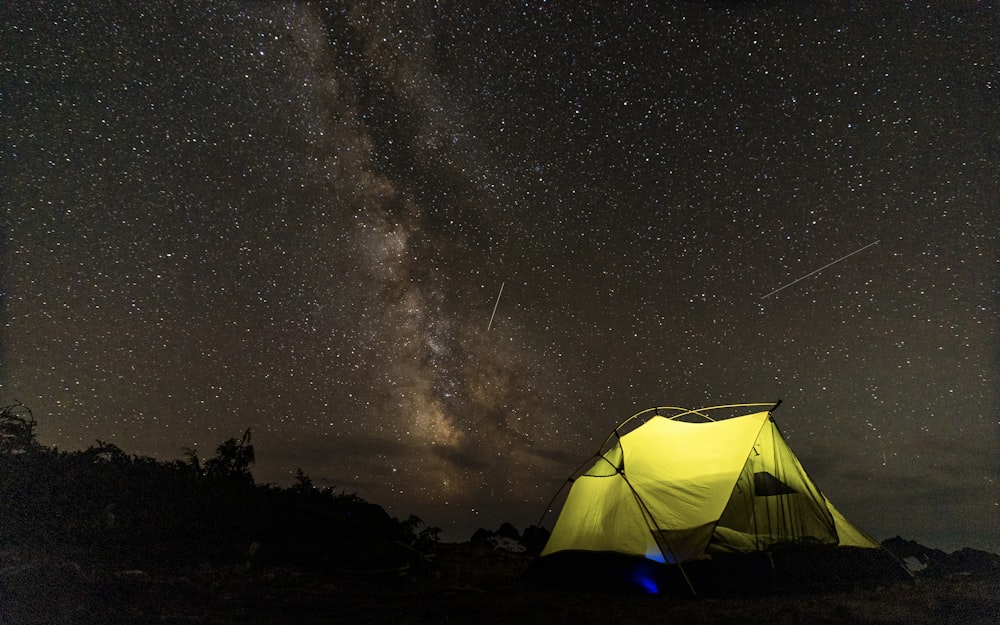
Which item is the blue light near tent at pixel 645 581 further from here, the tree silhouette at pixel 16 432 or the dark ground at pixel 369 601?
the tree silhouette at pixel 16 432

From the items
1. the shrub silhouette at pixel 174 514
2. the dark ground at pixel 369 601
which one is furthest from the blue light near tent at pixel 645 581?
the shrub silhouette at pixel 174 514

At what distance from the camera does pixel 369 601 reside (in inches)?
300

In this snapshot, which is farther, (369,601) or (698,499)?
(698,499)

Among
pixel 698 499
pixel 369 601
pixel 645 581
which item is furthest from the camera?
pixel 698 499

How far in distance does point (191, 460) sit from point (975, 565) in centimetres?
1357

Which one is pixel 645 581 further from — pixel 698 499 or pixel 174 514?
pixel 174 514

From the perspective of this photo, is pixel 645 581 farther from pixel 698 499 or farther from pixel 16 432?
pixel 16 432

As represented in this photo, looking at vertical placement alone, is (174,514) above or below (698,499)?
below

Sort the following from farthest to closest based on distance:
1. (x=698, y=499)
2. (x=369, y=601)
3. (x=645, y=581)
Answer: (x=698, y=499) < (x=645, y=581) < (x=369, y=601)

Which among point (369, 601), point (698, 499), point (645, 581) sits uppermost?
point (698, 499)

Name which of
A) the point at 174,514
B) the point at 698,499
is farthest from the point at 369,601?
the point at 698,499

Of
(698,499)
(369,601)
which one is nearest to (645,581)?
(698,499)

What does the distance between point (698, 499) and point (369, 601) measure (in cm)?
480

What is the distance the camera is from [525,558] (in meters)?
13.7
